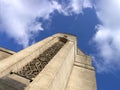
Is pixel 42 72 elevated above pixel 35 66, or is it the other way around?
pixel 35 66

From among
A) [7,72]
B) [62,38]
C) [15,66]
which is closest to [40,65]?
[15,66]

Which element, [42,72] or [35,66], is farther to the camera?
[35,66]

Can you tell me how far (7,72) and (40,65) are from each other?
2.58 metres

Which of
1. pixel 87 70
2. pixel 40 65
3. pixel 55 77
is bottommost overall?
pixel 55 77

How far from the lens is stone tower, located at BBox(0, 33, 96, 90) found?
691cm

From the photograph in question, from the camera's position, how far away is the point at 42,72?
7473 millimetres

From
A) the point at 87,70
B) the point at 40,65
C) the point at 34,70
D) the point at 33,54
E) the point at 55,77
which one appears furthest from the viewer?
the point at 87,70

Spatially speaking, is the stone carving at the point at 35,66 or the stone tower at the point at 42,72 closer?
the stone tower at the point at 42,72

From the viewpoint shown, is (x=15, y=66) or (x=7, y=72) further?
(x=15, y=66)

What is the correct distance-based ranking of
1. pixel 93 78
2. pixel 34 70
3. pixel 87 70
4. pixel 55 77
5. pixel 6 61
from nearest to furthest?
pixel 55 77
pixel 6 61
pixel 34 70
pixel 93 78
pixel 87 70

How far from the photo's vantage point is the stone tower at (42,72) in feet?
22.7

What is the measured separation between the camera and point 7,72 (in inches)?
325

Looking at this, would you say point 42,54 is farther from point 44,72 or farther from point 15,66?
point 44,72

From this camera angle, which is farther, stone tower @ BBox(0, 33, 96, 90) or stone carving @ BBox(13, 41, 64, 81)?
stone carving @ BBox(13, 41, 64, 81)
